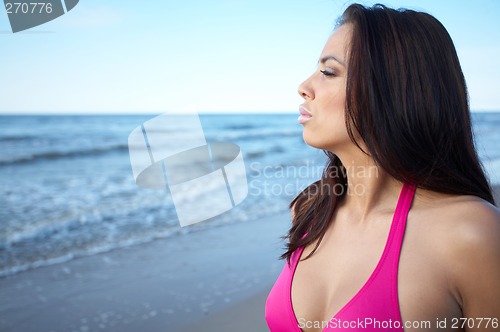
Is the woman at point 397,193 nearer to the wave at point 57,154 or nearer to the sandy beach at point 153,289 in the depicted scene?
the sandy beach at point 153,289

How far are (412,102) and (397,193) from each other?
1.14 ft

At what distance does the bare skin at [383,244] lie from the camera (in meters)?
1.25

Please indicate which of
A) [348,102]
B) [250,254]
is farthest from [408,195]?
[250,254]

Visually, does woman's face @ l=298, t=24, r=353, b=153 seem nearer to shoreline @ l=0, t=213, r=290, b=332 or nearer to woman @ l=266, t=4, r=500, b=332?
woman @ l=266, t=4, r=500, b=332

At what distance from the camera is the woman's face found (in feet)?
5.04

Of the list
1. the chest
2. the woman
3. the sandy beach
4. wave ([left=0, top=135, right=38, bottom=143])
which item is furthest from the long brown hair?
wave ([left=0, top=135, right=38, bottom=143])

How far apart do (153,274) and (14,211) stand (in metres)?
→ 3.70

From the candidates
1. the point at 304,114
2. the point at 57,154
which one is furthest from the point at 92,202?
the point at 57,154

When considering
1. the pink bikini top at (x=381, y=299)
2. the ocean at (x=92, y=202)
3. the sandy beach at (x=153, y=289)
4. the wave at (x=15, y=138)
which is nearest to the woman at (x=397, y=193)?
the pink bikini top at (x=381, y=299)

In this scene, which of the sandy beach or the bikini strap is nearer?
the bikini strap

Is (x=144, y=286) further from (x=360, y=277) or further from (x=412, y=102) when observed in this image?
(x=412, y=102)

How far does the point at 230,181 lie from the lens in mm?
10016

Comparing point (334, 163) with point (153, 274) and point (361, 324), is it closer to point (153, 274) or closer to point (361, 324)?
point (361, 324)

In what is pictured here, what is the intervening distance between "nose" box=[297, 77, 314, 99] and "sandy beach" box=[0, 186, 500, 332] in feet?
7.54
